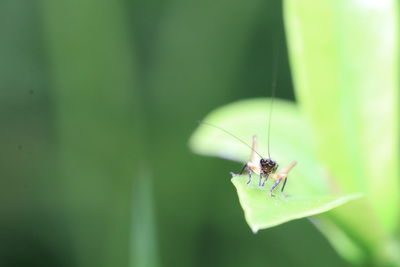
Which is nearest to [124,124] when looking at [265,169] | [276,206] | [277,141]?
[277,141]

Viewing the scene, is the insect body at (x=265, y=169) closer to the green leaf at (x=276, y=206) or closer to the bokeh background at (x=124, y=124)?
the green leaf at (x=276, y=206)

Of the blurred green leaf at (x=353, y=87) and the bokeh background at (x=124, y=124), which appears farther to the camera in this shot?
the bokeh background at (x=124, y=124)

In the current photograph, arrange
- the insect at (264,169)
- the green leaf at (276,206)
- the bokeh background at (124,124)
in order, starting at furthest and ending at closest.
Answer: the bokeh background at (124,124)
the insect at (264,169)
the green leaf at (276,206)

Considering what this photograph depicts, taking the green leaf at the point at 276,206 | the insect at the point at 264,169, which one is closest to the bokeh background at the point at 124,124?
the insect at the point at 264,169

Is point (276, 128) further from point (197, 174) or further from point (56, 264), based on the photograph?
point (56, 264)

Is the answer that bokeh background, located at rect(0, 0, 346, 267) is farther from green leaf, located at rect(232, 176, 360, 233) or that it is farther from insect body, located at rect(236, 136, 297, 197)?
green leaf, located at rect(232, 176, 360, 233)

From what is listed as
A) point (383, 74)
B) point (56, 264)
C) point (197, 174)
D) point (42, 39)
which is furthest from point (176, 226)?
point (383, 74)

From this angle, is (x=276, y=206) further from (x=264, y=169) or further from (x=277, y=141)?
(x=277, y=141)
